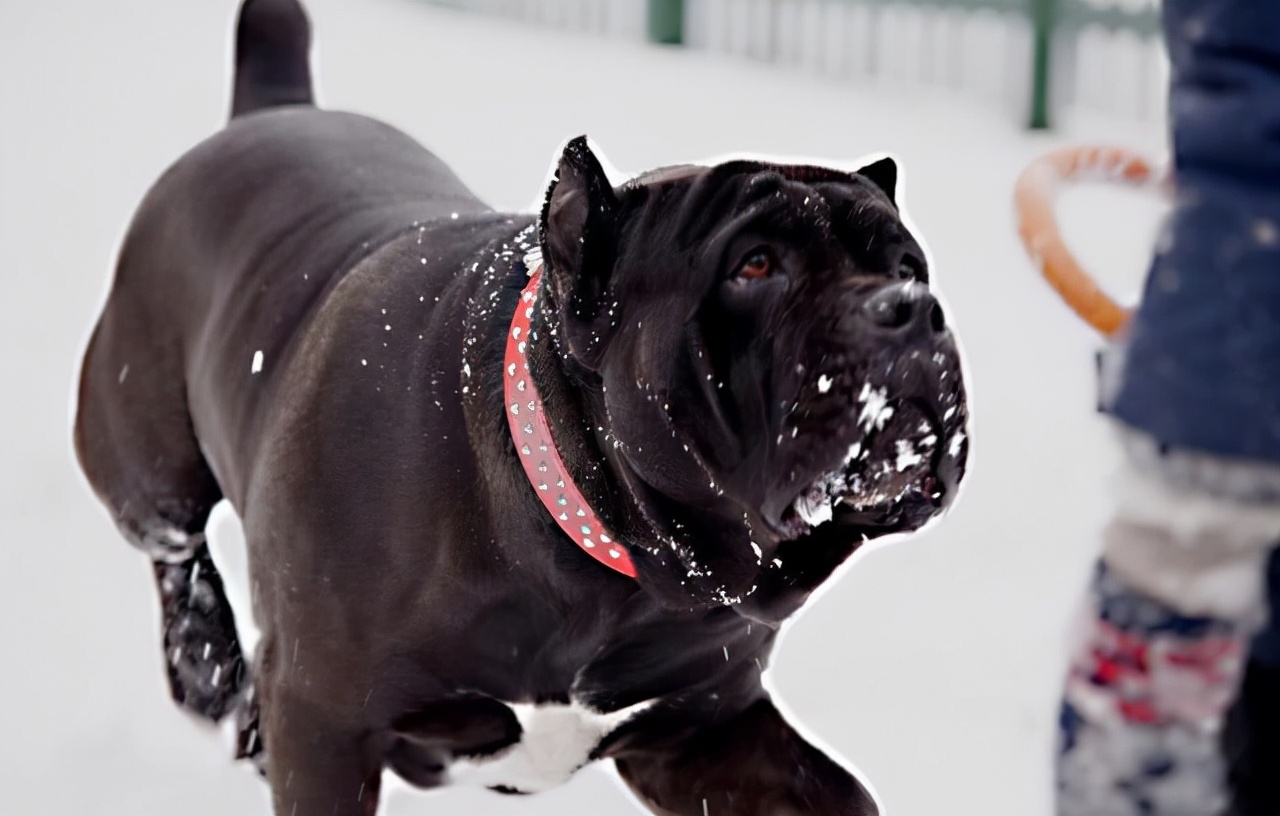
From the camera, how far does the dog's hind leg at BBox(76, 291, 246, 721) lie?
2.65m

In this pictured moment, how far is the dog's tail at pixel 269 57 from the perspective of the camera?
117 inches

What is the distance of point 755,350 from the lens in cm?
152

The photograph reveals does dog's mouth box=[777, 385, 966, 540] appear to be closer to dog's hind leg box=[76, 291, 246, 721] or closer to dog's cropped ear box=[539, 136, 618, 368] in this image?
dog's cropped ear box=[539, 136, 618, 368]

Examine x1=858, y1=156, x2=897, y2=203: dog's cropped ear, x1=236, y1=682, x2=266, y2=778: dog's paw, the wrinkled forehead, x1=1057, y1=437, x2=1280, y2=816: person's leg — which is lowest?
x1=236, y1=682, x2=266, y2=778: dog's paw

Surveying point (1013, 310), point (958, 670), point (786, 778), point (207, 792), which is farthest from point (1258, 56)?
point (1013, 310)

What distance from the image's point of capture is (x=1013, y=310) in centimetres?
439

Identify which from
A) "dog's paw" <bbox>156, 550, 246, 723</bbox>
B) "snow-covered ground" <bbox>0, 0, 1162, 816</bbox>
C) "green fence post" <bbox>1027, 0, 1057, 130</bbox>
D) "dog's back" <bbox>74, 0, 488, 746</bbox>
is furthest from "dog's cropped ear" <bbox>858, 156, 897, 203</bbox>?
"green fence post" <bbox>1027, 0, 1057, 130</bbox>

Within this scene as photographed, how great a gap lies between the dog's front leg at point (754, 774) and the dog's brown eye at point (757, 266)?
2.48 feet

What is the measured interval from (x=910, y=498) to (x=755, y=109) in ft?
15.8

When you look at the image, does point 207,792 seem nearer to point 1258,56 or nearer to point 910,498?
point 910,498

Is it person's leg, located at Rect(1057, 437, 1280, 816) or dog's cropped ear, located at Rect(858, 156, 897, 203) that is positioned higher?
dog's cropped ear, located at Rect(858, 156, 897, 203)

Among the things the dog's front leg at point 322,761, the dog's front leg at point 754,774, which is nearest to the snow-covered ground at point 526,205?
the dog's front leg at point 754,774

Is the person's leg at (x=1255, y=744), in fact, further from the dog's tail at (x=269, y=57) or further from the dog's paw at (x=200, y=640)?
the dog's tail at (x=269, y=57)

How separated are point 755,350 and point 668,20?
Answer: 6.11 m
